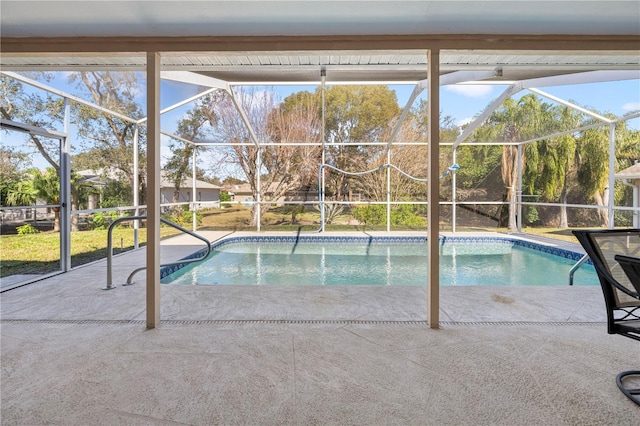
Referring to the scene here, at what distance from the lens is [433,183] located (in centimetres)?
274

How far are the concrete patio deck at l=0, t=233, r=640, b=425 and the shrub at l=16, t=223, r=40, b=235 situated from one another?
2522 millimetres

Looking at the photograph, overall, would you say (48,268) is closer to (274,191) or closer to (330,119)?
(274,191)

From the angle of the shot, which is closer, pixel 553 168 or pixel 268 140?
pixel 553 168

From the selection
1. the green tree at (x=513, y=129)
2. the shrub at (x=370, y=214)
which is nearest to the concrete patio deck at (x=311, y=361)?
the shrub at (x=370, y=214)

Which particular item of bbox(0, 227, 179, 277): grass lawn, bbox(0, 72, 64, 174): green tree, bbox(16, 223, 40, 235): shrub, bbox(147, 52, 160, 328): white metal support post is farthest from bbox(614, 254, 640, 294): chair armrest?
bbox(0, 72, 64, 174): green tree

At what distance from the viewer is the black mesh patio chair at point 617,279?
175cm

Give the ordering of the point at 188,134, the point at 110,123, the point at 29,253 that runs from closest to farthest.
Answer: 1. the point at 29,253
2. the point at 110,123
3. the point at 188,134

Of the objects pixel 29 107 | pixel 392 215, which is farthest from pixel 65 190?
pixel 392 215

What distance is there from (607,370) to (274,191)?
9200 millimetres

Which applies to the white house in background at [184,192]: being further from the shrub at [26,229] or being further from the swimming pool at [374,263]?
the shrub at [26,229]

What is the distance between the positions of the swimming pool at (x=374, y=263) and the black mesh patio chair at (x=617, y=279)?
3.56 metres

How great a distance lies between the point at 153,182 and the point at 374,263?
500 cm

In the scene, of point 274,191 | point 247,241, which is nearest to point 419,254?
point 247,241

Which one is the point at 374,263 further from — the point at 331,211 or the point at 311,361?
the point at 311,361
